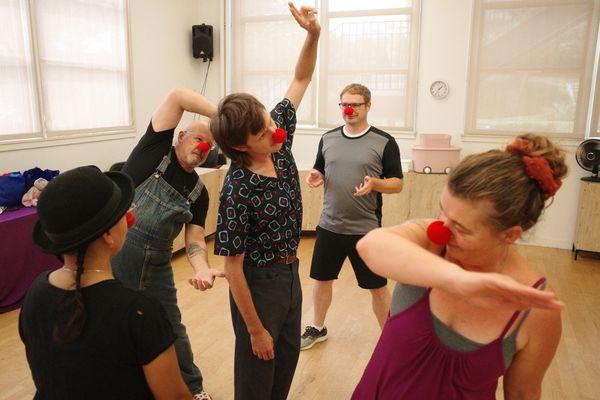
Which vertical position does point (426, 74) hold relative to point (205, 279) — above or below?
above

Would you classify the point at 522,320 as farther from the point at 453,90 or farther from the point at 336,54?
the point at 336,54

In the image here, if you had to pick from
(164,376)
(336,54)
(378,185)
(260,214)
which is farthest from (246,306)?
(336,54)

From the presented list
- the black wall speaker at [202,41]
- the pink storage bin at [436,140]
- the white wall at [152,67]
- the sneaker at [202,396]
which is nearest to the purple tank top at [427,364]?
the sneaker at [202,396]

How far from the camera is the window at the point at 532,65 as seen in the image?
4.59m

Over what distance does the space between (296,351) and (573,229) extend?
14.3ft

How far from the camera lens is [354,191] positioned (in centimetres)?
273

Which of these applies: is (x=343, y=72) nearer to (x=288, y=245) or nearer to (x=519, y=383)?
(x=288, y=245)

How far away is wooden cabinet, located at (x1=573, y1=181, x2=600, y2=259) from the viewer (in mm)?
4434

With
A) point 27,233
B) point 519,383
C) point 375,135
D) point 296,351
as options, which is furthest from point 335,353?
point 27,233

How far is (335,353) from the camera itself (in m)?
2.81

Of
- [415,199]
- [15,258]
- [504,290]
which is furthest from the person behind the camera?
[415,199]

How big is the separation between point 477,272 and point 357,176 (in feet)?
6.30

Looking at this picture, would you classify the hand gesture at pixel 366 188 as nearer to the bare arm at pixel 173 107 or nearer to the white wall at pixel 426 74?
the bare arm at pixel 173 107

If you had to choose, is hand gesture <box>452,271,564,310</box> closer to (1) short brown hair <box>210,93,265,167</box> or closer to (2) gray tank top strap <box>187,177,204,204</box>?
(1) short brown hair <box>210,93,265,167</box>
